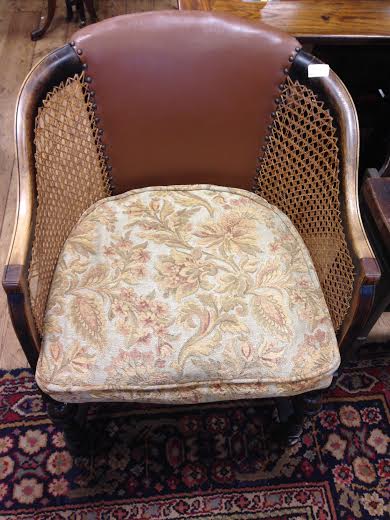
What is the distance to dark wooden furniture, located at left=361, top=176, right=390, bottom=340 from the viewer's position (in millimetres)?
957

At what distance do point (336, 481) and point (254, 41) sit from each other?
0.99 meters

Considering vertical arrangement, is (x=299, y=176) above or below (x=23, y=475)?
above

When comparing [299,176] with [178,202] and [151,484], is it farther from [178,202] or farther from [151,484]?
[151,484]

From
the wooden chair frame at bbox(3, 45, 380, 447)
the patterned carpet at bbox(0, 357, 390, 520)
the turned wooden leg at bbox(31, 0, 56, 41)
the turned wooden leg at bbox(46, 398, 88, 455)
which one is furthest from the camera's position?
the turned wooden leg at bbox(31, 0, 56, 41)

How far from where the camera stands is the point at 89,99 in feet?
3.10

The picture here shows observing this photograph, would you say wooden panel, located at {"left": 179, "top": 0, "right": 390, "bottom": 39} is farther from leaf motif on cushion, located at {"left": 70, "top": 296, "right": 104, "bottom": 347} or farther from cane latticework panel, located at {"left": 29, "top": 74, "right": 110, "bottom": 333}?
leaf motif on cushion, located at {"left": 70, "top": 296, "right": 104, "bottom": 347}

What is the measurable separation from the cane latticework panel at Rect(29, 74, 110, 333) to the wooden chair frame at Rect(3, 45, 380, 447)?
3cm

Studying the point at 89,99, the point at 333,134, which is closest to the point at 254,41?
the point at 333,134

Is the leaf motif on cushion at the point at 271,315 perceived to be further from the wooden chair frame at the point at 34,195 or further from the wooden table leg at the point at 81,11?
the wooden table leg at the point at 81,11

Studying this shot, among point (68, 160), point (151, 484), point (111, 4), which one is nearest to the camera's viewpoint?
point (68, 160)

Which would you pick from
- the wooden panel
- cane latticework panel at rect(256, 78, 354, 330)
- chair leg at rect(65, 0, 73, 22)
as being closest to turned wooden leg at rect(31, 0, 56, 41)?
chair leg at rect(65, 0, 73, 22)

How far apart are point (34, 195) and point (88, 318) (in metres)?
0.24

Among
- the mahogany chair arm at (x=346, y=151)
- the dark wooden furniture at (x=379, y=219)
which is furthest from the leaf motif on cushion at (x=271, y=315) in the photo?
the dark wooden furniture at (x=379, y=219)

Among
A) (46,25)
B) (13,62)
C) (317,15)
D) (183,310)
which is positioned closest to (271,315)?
(183,310)
